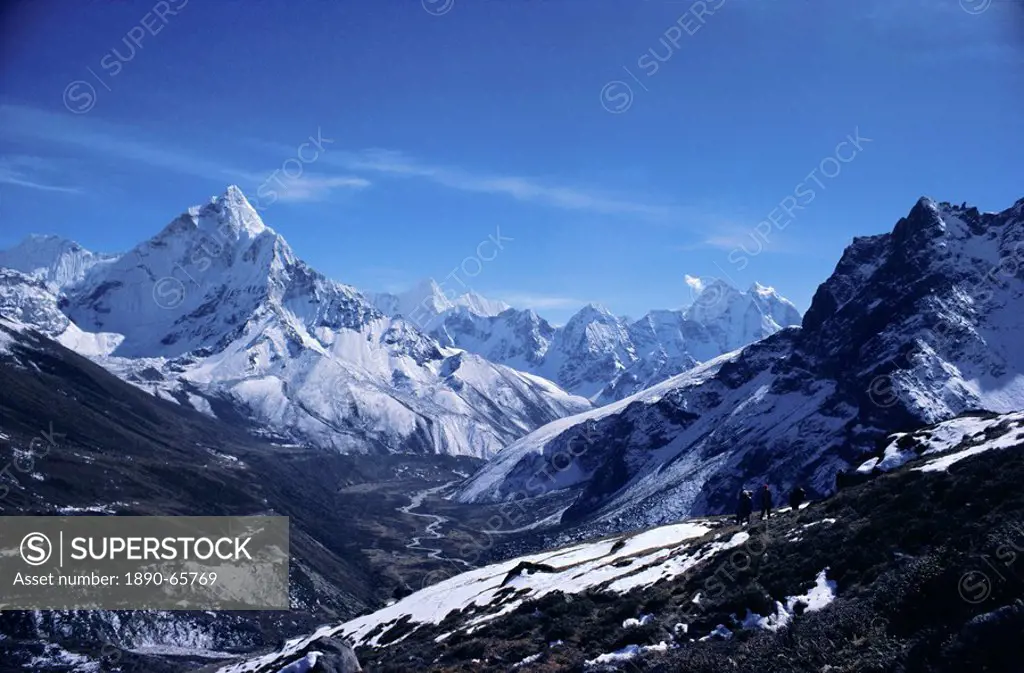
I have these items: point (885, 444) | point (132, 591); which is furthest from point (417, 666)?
point (132, 591)

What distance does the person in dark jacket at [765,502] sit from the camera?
1925 inches

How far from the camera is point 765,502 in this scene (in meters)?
49.6

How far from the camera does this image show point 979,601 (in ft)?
66.3

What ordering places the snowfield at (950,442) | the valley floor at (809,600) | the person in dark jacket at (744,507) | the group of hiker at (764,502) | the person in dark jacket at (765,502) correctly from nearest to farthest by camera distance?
the valley floor at (809,600) < the snowfield at (950,442) < the person in dark jacket at (765,502) < the group of hiker at (764,502) < the person in dark jacket at (744,507)

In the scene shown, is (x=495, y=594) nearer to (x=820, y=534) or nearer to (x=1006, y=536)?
(x=820, y=534)

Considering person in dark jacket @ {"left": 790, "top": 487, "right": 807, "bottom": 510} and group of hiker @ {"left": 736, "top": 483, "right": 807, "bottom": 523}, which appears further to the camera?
person in dark jacket @ {"left": 790, "top": 487, "right": 807, "bottom": 510}

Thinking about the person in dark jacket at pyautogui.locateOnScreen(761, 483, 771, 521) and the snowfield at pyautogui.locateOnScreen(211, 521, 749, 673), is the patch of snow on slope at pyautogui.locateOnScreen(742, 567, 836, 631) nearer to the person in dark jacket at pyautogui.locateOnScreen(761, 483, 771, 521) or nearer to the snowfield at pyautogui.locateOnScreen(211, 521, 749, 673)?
the snowfield at pyautogui.locateOnScreen(211, 521, 749, 673)

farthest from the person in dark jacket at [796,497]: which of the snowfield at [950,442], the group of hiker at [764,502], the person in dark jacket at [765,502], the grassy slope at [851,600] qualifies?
the grassy slope at [851,600]

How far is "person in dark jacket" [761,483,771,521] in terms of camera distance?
160ft

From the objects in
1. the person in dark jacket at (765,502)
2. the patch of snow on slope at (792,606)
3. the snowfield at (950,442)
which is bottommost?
the patch of snow on slope at (792,606)

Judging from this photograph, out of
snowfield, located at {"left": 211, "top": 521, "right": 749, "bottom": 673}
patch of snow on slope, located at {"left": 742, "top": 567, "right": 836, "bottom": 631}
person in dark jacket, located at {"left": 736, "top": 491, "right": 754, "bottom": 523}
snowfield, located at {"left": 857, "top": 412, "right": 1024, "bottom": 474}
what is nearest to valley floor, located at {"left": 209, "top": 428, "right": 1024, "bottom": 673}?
patch of snow on slope, located at {"left": 742, "top": 567, "right": 836, "bottom": 631}

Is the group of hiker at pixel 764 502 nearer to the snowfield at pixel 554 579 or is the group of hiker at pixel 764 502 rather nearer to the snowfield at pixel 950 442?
the snowfield at pixel 554 579

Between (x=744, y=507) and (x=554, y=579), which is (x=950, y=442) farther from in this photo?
(x=554, y=579)

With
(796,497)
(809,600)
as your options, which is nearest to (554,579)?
(796,497)
